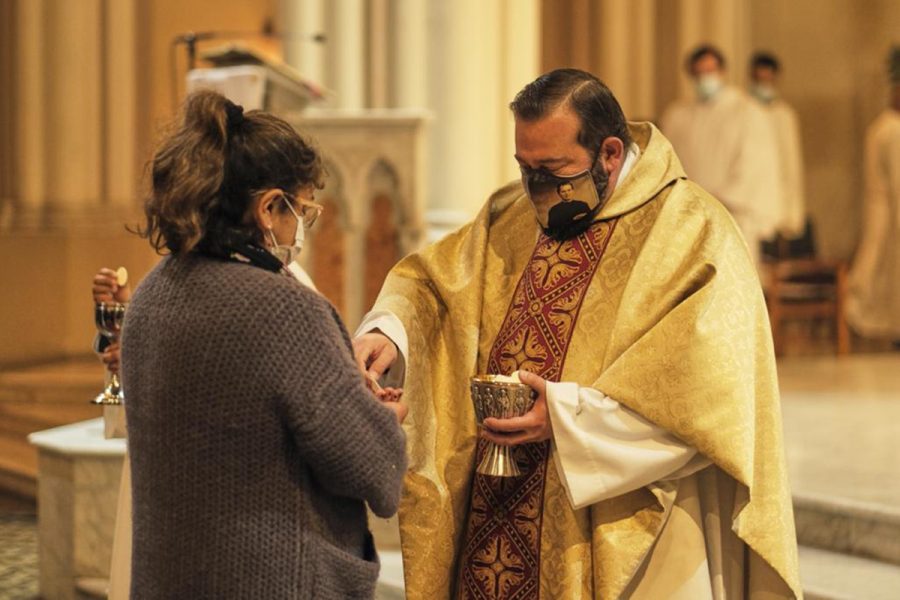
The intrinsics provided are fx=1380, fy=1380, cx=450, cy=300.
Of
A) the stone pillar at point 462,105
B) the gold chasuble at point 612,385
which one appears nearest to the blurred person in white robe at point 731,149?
the stone pillar at point 462,105

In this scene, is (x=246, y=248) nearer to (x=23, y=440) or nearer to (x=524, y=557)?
(x=524, y=557)

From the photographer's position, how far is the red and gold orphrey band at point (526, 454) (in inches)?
113

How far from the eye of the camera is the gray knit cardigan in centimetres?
213

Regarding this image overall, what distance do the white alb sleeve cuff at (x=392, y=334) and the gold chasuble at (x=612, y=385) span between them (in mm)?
39

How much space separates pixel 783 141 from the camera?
36.3 feet

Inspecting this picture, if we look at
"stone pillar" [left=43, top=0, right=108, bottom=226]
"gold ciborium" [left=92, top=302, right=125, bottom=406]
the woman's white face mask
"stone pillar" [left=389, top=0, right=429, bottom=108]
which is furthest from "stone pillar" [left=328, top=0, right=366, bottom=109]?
the woman's white face mask

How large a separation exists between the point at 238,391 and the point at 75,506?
305 centimetres

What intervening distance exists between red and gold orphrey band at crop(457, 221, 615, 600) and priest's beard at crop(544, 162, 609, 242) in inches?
0.7

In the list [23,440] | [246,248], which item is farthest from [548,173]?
[23,440]

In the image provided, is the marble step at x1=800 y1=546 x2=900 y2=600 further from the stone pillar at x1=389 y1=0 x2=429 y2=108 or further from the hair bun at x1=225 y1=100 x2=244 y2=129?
the stone pillar at x1=389 y1=0 x2=429 y2=108

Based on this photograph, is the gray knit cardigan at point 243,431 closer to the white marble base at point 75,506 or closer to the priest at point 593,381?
the priest at point 593,381

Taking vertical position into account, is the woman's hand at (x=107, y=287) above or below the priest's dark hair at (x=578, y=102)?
below

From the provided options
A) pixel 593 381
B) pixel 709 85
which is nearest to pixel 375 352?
pixel 593 381

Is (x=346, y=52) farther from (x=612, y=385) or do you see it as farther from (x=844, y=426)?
(x=612, y=385)
